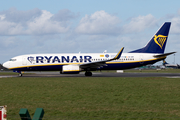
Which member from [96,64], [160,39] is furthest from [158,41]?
[96,64]

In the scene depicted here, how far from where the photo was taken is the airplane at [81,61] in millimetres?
40594

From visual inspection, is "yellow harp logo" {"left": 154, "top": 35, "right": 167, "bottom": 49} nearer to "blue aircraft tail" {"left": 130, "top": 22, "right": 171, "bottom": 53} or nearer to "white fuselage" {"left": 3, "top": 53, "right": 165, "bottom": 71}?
"blue aircraft tail" {"left": 130, "top": 22, "right": 171, "bottom": 53}

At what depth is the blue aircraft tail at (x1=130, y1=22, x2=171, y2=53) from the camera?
4497cm

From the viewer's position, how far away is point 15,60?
4219 cm

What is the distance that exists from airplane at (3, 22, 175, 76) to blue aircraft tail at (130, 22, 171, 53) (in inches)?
7.1

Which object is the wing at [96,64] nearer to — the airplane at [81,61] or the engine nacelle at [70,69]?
the airplane at [81,61]

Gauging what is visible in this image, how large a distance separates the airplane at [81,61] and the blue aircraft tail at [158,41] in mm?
181

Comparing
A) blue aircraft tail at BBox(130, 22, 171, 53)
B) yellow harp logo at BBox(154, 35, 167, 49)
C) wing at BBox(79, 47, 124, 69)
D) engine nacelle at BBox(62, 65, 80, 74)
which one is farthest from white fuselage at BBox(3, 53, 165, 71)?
yellow harp logo at BBox(154, 35, 167, 49)

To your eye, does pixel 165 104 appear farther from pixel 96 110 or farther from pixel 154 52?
pixel 154 52

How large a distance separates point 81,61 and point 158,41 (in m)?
15.2

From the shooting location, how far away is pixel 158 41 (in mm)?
45062

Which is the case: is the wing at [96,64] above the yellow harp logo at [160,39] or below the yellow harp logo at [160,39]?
below

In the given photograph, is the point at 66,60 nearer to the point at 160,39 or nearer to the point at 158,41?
the point at 158,41

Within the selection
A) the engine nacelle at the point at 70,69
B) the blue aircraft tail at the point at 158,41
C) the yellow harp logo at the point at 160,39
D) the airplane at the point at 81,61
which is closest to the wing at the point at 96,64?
the airplane at the point at 81,61
